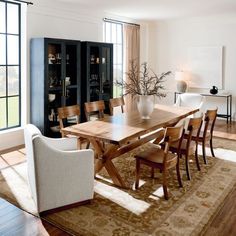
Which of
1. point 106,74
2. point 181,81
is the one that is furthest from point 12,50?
point 181,81

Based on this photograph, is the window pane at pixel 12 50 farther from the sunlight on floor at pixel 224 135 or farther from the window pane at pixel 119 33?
the sunlight on floor at pixel 224 135

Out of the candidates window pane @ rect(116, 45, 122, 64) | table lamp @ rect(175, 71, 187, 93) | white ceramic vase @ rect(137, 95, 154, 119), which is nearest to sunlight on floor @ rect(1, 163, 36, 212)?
white ceramic vase @ rect(137, 95, 154, 119)

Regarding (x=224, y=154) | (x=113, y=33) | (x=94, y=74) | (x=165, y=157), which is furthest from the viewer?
(x=113, y=33)

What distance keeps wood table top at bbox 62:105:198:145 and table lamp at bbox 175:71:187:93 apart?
319 centimetres

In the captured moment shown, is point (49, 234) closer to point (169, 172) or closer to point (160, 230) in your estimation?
point (160, 230)

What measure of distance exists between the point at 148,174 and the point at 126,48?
451 cm

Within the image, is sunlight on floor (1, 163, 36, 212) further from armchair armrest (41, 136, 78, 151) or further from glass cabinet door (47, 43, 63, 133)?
glass cabinet door (47, 43, 63, 133)

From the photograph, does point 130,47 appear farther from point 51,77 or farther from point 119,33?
point 51,77

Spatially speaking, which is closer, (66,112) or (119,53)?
(66,112)

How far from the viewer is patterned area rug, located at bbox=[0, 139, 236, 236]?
289cm

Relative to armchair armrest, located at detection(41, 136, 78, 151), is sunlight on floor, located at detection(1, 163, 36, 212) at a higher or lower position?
lower

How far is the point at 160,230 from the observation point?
112 inches

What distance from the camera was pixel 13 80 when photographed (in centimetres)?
554

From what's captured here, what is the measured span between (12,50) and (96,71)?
175cm
